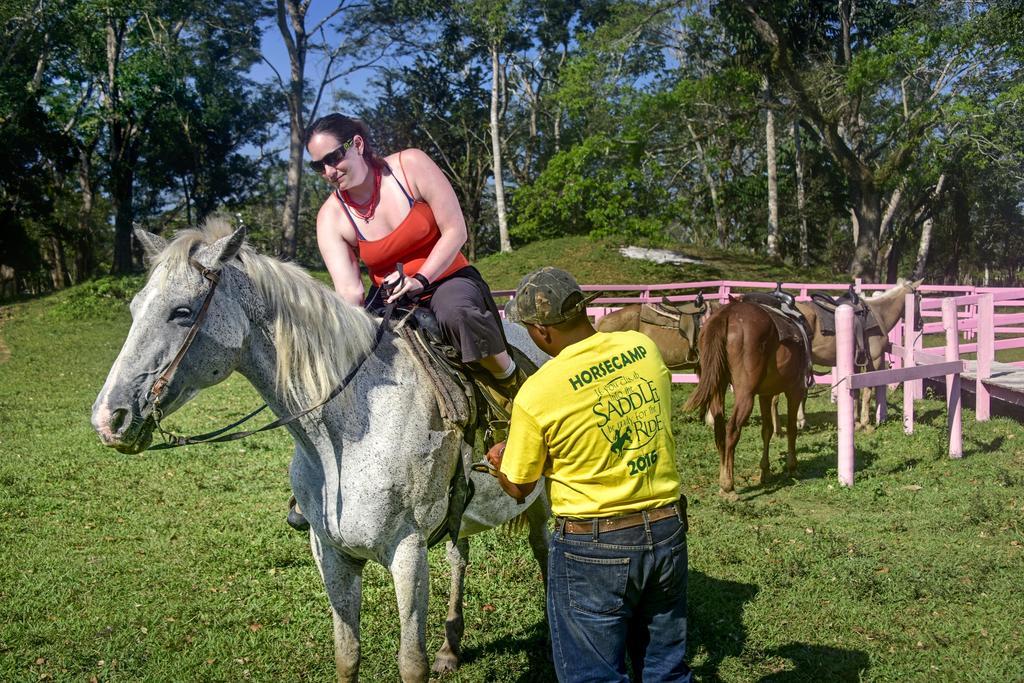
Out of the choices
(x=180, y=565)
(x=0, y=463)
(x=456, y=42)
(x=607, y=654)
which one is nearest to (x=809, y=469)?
(x=180, y=565)

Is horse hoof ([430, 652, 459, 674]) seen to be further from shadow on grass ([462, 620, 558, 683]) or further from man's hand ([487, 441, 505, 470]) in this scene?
man's hand ([487, 441, 505, 470])

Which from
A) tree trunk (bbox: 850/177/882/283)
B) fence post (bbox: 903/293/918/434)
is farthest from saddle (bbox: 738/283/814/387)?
tree trunk (bbox: 850/177/882/283)

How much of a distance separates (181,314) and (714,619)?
379 cm

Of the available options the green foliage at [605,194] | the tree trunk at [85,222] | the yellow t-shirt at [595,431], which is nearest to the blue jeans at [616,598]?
the yellow t-shirt at [595,431]

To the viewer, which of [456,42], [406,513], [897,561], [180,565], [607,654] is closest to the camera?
[607,654]

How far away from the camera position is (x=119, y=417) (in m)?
2.76

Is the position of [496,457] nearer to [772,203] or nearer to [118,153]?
[772,203]

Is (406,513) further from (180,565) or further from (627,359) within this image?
(180,565)

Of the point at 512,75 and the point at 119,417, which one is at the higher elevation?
the point at 512,75

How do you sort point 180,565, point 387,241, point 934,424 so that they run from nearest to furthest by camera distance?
point 387,241 < point 180,565 < point 934,424

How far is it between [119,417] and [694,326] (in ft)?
34.4

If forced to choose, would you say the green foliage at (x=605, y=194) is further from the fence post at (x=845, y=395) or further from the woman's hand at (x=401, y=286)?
the woman's hand at (x=401, y=286)

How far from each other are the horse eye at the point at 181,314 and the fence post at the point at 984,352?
9213 mm

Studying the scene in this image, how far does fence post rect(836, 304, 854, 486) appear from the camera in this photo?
8.30 metres
